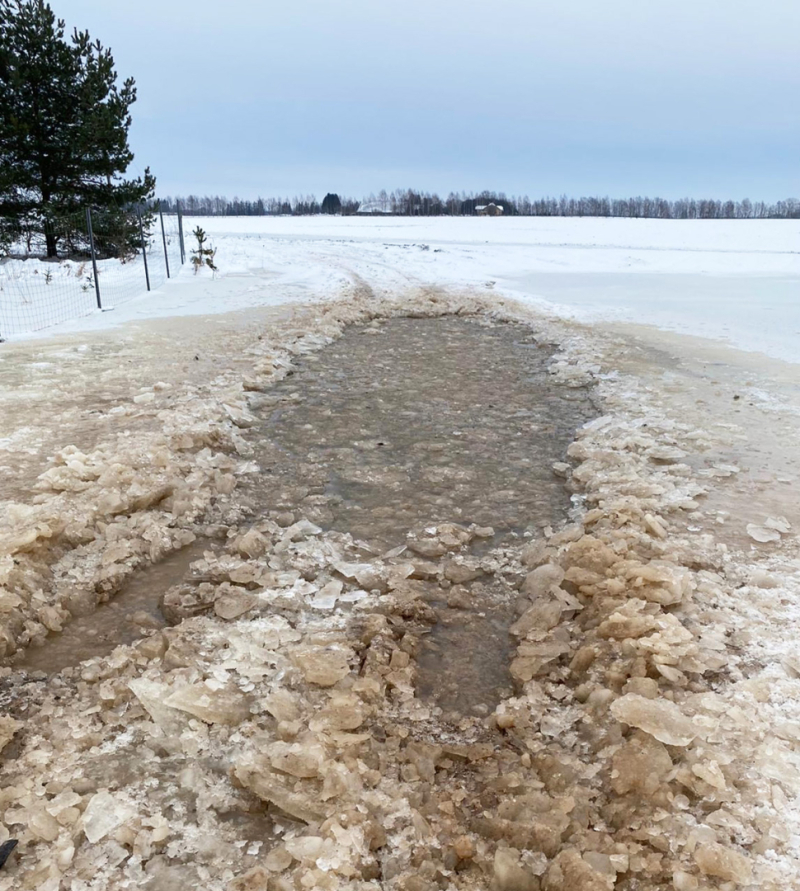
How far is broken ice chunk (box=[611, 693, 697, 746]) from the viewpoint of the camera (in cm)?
250

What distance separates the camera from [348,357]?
1027 cm

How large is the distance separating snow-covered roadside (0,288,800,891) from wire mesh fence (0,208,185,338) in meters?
10.3

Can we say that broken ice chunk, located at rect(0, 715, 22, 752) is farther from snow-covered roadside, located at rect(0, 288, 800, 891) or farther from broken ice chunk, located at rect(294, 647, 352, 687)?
broken ice chunk, located at rect(294, 647, 352, 687)

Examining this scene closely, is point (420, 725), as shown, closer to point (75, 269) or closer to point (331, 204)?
point (75, 269)

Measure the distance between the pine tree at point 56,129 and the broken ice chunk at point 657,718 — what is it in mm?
20496

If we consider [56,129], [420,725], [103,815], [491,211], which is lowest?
[420,725]

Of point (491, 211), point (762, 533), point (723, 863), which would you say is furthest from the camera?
point (491, 211)

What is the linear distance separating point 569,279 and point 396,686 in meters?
21.5

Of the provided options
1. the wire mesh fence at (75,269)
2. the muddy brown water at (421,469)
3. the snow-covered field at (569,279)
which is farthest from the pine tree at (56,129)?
the muddy brown water at (421,469)

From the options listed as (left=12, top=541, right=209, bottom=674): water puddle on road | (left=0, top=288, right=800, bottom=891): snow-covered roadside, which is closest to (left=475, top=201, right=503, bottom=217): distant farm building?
(left=0, top=288, right=800, bottom=891): snow-covered roadside

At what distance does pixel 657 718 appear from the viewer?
259 cm

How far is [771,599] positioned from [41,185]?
22.1 meters

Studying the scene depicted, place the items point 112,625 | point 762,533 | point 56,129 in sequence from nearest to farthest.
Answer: point 112,625 → point 762,533 → point 56,129

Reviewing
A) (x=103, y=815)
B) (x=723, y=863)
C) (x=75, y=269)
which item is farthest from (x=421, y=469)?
(x=75, y=269)
